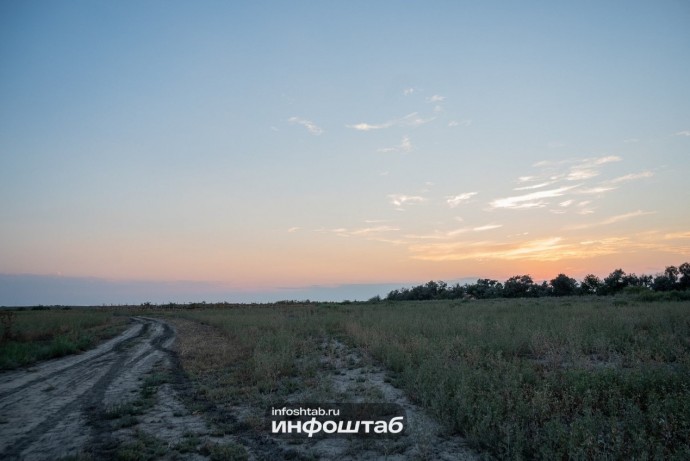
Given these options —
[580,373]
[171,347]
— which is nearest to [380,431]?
[580,373]

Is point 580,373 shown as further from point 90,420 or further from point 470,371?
point 90,420

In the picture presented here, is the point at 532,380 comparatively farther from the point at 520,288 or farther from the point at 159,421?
the point at 520,288

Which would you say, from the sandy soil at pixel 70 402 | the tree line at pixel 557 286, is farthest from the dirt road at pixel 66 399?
the tree line at pixel 557 286

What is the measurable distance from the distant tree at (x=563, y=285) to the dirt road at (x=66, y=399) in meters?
66.7

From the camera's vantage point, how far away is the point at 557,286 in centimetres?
6588

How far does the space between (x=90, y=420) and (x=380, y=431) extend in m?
5.42

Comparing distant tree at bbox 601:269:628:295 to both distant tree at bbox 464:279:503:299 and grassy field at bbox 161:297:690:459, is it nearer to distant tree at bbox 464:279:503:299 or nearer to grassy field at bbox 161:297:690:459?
distant tree at bbox 464:279:503:299

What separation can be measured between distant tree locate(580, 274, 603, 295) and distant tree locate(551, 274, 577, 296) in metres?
1.46

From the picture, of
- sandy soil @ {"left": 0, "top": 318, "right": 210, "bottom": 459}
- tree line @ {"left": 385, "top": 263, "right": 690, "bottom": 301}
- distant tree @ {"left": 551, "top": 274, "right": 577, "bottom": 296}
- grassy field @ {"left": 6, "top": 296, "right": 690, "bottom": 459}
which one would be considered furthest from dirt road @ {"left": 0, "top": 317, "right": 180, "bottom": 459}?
distant tree @ {"left": 551, "top": 274, "right": 577, "bottom": 296}

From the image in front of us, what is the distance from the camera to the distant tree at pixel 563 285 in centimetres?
6431

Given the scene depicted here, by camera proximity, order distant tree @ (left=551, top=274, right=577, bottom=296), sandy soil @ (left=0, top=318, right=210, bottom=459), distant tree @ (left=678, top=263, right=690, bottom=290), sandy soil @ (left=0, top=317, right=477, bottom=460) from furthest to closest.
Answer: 1. distant tree @ (left=551, top=274, right=577, bottom=296)
2. distant tree @ (left=678, top=263, right=690, bottom=290)
3. sandy soil @ (left=0, top=318, right=210, bottom=459)
4. sandy soil @ (left=0, top=317, right=477, bottom=460)

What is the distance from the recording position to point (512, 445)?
527 centimetres

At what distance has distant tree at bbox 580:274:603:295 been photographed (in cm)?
6041

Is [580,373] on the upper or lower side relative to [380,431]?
upper
